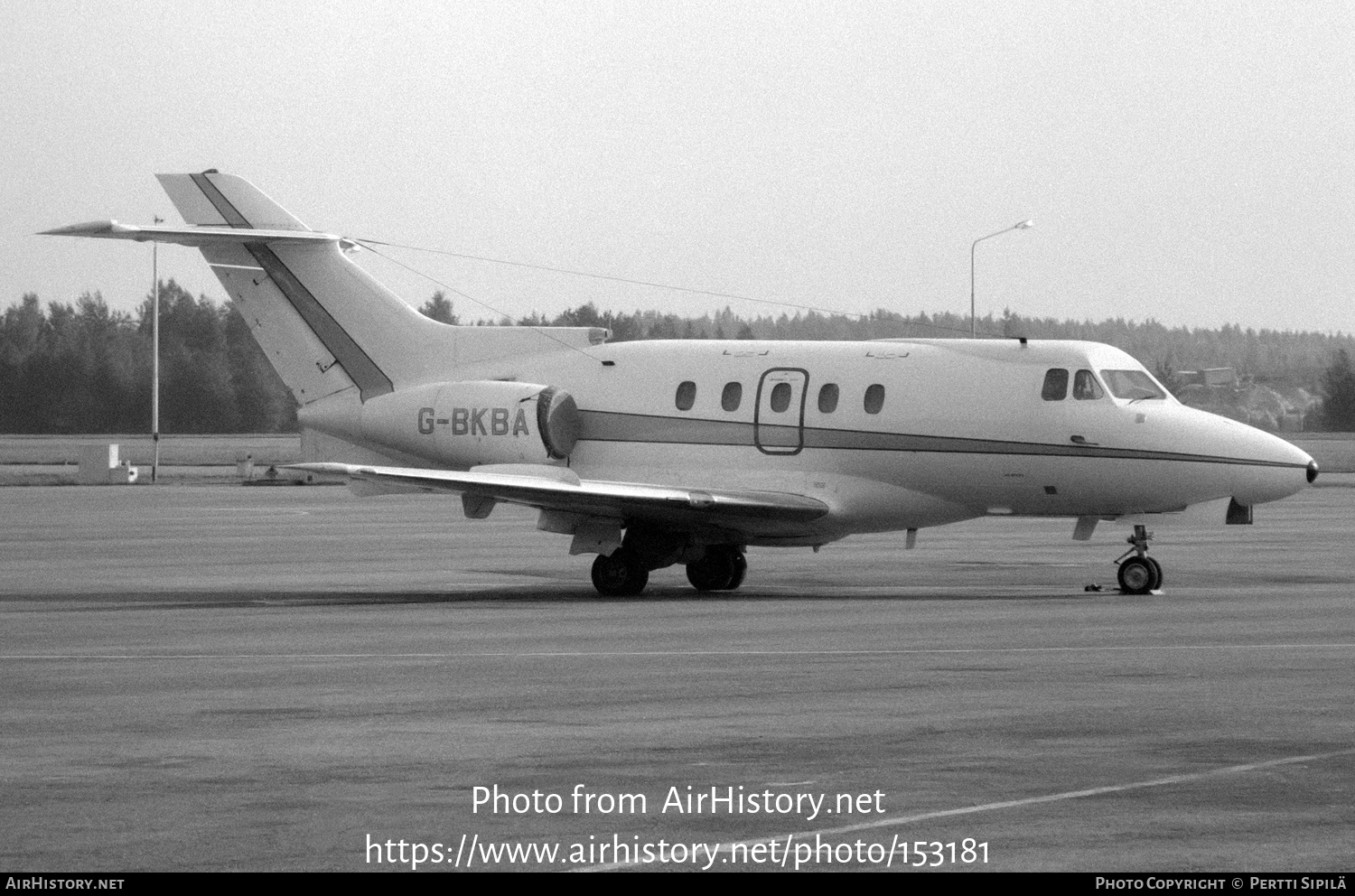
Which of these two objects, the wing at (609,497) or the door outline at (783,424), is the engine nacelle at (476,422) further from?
the door outline at (783,424)

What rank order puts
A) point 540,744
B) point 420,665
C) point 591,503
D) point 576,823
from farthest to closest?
point 591,503
point 420,665
point 540,744
point 576,823

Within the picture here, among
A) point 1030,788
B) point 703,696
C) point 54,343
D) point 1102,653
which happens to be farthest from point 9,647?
point 54,343

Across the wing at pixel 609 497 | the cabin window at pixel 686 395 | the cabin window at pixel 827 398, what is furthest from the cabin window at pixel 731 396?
the wing at pixel 609 497

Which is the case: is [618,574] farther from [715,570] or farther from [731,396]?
[731,396]

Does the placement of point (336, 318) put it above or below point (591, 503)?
above

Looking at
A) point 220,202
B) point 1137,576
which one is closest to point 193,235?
point 220,202

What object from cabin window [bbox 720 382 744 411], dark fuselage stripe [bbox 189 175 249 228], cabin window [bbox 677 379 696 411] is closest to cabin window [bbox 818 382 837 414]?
cabin window [bbox 720 382 744 411]

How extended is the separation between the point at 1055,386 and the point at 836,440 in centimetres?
268

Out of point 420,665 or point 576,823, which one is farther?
point 420,665

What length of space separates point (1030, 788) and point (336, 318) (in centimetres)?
1838

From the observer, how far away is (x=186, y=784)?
10.6 meters

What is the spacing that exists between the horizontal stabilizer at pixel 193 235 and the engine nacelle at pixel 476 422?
2383mm

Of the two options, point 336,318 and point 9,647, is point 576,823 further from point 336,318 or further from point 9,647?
point 336,318

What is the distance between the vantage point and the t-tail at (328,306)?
89.3ft
